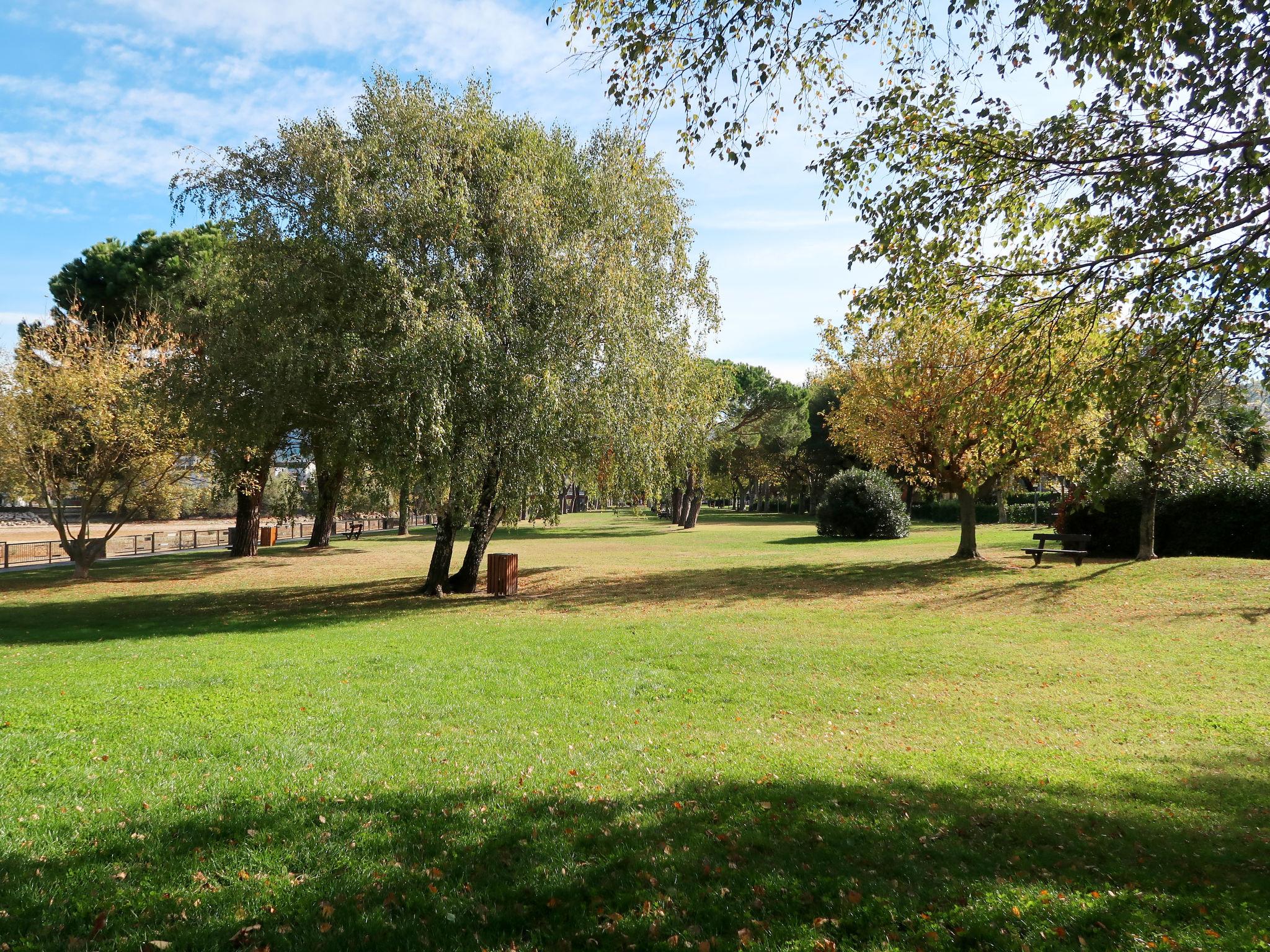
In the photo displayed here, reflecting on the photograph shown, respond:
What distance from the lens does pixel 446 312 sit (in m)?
15.7

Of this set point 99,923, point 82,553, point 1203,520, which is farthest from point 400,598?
point 1203,520

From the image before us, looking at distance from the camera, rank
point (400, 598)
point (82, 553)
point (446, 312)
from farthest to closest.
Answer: point (82, 553)
point (400, 598)
point (446, 312)

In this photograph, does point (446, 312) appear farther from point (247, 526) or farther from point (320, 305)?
point (247, 526)

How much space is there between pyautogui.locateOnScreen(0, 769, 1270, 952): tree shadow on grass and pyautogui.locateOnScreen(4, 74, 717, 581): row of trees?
1078 centimetres

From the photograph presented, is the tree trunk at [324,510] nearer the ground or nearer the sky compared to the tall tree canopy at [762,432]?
nearer the ground

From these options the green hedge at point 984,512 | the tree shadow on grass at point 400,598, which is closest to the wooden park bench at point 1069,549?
the tree shadow on grass at point 400,598

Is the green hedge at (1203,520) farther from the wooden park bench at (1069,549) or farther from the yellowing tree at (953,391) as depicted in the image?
the yellowing tree at (953,391)

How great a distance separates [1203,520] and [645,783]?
24242 millimetres

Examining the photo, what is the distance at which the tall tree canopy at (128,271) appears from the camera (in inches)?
1191

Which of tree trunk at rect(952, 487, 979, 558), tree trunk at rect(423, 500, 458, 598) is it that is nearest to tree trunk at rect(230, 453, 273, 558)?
tree trunk at rect(423, 500, 458, 598)

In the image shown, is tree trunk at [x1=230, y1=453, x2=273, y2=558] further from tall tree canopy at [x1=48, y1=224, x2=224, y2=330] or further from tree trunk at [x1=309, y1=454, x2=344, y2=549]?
tall tree canopy at [x1=48, y1=224, x2=224, y2=330]

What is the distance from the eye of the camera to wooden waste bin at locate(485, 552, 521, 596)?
19516 mm

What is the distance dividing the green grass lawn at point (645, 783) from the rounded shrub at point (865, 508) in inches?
909

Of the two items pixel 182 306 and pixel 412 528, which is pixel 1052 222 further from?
pixel 412 528
